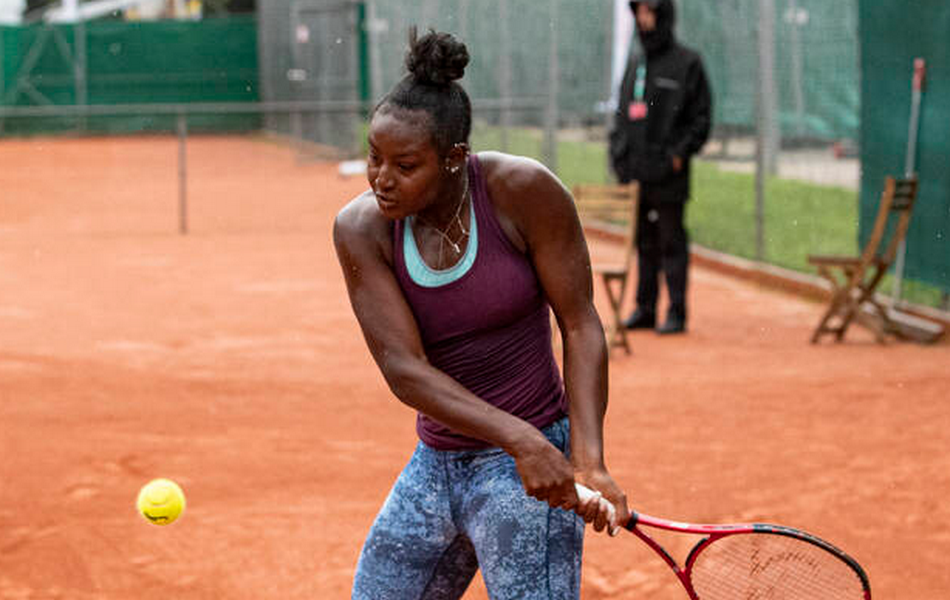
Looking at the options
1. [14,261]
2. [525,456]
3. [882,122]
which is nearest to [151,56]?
[14,261]

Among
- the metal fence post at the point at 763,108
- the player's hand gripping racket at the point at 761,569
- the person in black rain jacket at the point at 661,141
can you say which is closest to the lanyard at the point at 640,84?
the person in black rain jacket at the point at 661,141

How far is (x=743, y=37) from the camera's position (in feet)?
43.2

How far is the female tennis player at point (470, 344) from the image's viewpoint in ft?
9.29

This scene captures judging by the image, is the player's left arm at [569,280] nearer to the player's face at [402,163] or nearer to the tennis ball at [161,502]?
the player's face at [402,163]

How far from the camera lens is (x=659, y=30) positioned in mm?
9766

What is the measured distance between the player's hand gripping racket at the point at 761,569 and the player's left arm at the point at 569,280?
0.30 meters

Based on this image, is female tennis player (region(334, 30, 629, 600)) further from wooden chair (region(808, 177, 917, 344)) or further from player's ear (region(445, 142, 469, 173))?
wooden chair (region(808, 177, 917, 344))

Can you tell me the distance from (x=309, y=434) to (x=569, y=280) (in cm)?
422

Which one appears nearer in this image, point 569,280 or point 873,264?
point 569,280

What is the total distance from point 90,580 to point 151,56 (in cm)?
2822

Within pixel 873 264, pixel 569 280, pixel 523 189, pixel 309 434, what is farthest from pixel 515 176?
pixel 873 264

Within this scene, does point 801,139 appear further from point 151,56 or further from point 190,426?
point 151,56

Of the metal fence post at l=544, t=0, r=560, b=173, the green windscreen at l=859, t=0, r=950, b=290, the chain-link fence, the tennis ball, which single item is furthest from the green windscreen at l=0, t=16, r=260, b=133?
the tennis ball

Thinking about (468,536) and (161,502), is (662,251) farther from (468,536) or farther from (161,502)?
(468,536)
